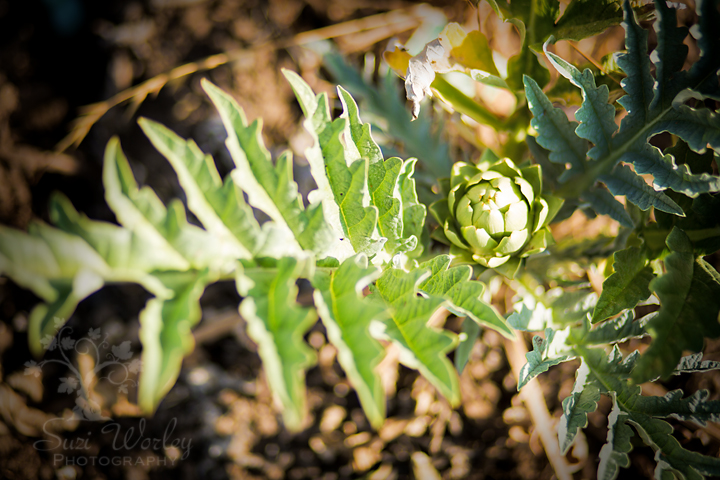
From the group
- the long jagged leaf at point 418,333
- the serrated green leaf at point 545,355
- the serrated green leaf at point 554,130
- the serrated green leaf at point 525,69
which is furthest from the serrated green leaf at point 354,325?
the serrated green leaf at point 525,69

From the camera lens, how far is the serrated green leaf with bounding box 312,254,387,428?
0.33 meters

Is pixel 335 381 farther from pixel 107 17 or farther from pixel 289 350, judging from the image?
pixel 107 17

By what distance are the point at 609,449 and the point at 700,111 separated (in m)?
0.48

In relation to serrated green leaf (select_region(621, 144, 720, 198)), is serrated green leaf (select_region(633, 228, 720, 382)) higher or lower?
lower

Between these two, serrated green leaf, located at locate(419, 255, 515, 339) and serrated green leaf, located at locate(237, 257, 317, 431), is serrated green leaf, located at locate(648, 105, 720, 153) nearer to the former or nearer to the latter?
serrated green leaf, located at locate(419, 255, 515, 339)

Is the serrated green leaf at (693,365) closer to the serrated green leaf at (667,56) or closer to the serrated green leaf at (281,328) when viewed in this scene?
the serrated green leaf at (667,56)

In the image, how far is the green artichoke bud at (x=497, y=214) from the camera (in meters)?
0.62

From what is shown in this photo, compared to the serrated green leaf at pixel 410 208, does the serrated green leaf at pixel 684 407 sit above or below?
below

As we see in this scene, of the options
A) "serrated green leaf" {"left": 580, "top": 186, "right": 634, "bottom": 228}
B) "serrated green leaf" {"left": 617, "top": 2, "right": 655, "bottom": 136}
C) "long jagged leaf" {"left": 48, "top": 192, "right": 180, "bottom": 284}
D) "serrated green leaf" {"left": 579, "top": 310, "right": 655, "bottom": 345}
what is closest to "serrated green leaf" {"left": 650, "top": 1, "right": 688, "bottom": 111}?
"serrated green leaf" {"left": 617, "top": 2, "right": 655, "bottom": 136}

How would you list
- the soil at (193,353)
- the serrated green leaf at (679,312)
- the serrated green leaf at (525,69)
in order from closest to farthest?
1. the serrated green leaf at (679,312)
2. the serrated green leaf at (525,69)
3. the soil at (193,353)

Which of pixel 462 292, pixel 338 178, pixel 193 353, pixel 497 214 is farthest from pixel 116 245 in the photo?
pixel 193 353

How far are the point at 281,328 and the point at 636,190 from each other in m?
0.56

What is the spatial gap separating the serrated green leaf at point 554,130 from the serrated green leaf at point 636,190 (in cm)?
6

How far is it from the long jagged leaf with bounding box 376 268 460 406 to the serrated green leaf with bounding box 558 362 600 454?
239 millimetres
